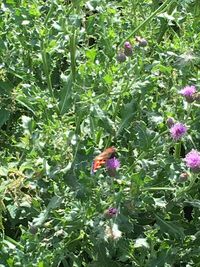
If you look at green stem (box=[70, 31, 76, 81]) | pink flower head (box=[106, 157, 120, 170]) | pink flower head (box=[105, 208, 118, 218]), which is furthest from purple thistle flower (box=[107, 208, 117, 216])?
green stem (box=[70, 31, 76, 81])

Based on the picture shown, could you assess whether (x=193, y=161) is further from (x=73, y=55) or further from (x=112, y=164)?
(x=73, y=55)

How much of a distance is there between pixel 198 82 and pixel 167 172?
1.26 ft

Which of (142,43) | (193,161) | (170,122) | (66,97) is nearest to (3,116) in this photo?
(66,97)

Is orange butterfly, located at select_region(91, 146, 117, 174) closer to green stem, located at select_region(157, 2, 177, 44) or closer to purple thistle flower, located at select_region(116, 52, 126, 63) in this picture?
purple thistle flower, located at select_region(116, 52, 126, 63)

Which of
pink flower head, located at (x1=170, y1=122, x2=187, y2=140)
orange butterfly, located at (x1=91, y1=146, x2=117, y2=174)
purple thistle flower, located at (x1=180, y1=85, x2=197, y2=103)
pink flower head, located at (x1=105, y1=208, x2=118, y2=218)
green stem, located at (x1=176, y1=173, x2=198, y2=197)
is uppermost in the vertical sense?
purple thistle flower, located at (x1=180, y1=85, x2=197, y2=103)

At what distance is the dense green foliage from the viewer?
90.7 inches

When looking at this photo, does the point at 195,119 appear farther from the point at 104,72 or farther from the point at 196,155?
the point at 104,72

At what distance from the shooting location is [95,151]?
2.41m

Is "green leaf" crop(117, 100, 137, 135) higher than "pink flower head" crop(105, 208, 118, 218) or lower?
higher

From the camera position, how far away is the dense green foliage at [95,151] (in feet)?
7.56

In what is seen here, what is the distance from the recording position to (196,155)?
2.31 m

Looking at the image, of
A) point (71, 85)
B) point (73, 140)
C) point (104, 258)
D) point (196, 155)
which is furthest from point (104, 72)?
point (104, 258)

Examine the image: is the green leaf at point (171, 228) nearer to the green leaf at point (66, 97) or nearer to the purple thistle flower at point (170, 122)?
the purple thistle flower at point (170, 122)

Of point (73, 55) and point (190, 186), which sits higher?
point (73, 55)
